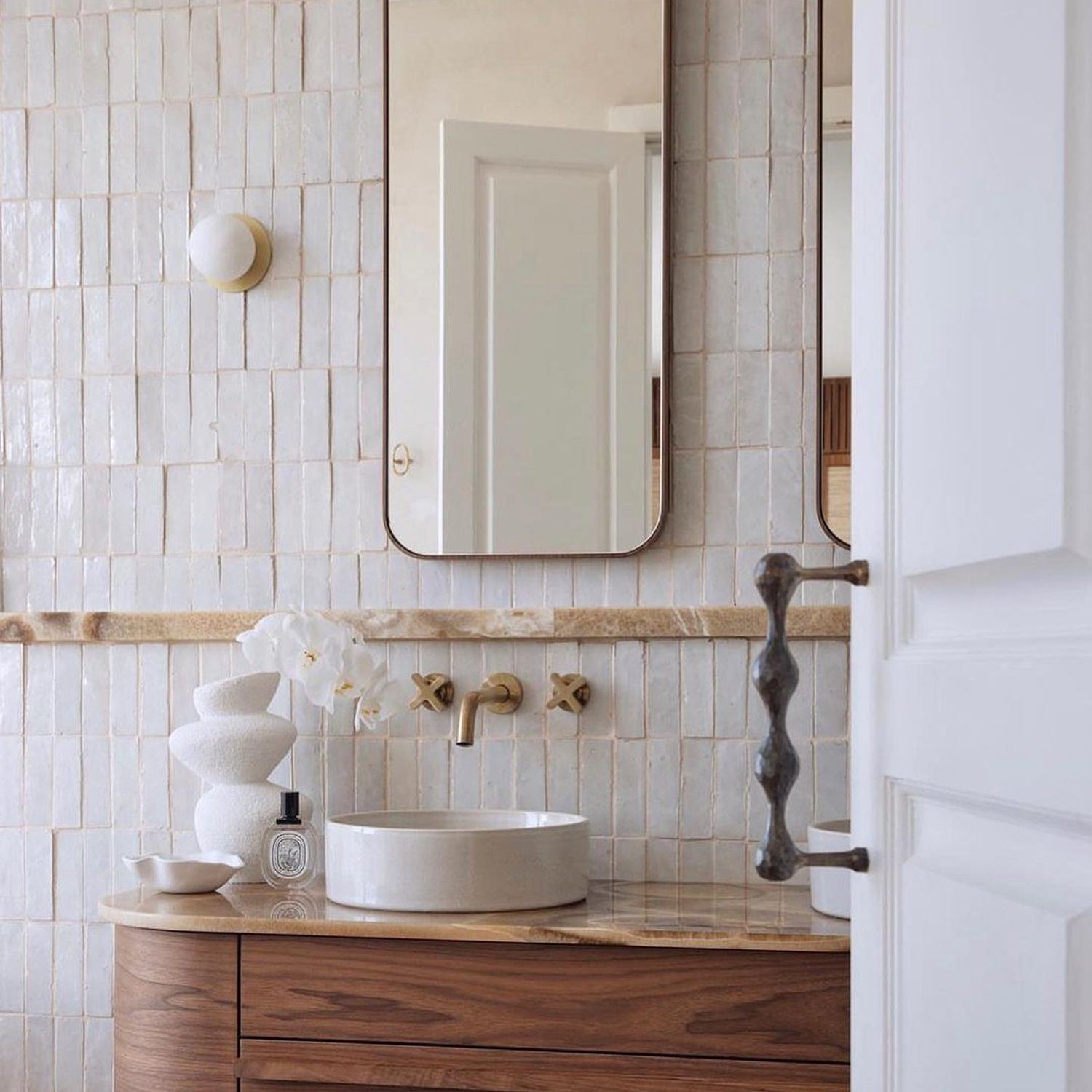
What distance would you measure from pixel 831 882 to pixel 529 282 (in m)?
0.88

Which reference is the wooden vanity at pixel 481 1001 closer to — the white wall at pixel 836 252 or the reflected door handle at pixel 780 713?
the reflected door handle at pixel 780 713

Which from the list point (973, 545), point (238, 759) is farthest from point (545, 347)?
point (973, 545)

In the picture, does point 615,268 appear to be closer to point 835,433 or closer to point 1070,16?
point 835,433

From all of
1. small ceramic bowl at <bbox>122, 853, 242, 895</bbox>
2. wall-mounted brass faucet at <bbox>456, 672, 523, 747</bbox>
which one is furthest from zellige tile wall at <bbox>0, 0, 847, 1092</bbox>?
small ceramic bowl at <bbox>122, 853, 242, 895</bbox>

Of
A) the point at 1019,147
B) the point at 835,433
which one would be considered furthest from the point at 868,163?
the point at 835,433

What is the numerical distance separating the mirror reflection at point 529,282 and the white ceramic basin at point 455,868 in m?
0.46

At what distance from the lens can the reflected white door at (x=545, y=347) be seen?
189cm

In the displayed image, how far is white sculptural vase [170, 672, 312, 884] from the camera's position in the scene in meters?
1.80

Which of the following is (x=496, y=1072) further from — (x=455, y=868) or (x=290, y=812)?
(x=290, y=812)

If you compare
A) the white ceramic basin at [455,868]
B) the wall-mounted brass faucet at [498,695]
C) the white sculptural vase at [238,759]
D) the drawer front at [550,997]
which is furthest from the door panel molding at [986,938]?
the white sculptural vase at [238,759]

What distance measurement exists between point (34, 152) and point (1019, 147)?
1.74 metres

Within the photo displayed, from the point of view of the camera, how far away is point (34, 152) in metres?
2.10

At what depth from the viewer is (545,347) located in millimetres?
1902

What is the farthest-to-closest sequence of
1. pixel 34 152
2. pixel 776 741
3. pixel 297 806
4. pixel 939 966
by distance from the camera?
pixel 34 152 < pixel 297 806 < pixel 776 741 < pixel 939 966
